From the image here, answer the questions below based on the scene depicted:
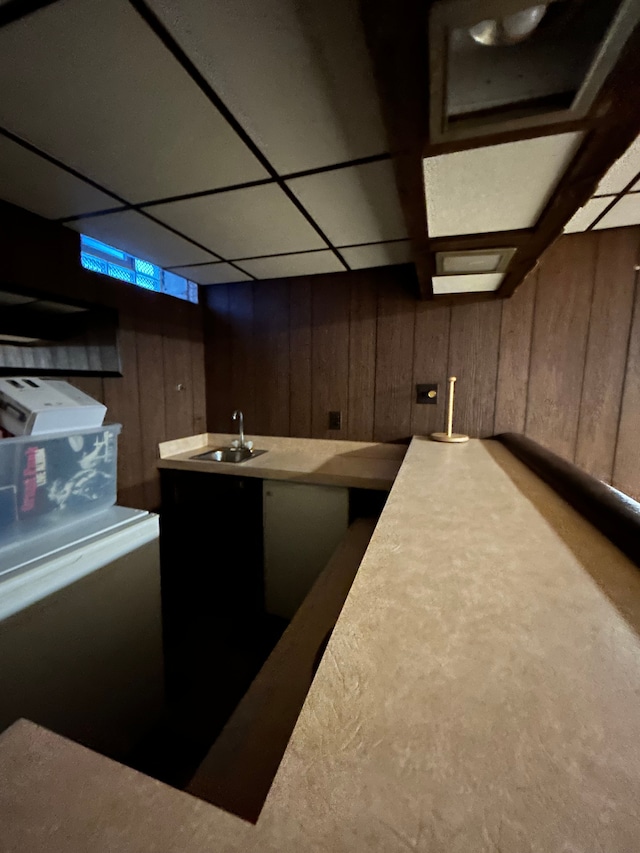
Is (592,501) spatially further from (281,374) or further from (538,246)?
(281,374)

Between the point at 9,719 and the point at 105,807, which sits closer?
the point at 105,807

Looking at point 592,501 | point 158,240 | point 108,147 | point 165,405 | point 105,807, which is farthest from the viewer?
point 165,405

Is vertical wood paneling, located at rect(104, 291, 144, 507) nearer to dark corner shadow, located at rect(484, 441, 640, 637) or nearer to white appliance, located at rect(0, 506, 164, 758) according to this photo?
white appliance, located at rect(0, 506, 164, 758)

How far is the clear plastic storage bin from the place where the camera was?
90cm

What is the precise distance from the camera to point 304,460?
1.99m

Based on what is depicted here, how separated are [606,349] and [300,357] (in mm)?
1544

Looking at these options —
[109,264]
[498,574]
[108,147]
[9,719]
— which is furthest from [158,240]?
[498,574]

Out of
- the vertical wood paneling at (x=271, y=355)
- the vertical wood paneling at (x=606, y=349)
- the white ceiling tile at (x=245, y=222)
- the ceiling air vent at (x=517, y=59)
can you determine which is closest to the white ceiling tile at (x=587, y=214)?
the vertical wood paneling at (x=606, y=349)

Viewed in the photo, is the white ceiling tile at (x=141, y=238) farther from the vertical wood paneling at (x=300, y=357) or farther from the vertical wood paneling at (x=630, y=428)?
the vertical wood paneling at (x=630, y=428)

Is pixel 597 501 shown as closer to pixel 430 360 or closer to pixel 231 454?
pixel 430 360

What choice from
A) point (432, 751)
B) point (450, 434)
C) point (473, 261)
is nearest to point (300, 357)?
point (450, 434)

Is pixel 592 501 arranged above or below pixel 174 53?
below

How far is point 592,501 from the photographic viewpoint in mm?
778

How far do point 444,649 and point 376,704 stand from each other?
0.37ft
